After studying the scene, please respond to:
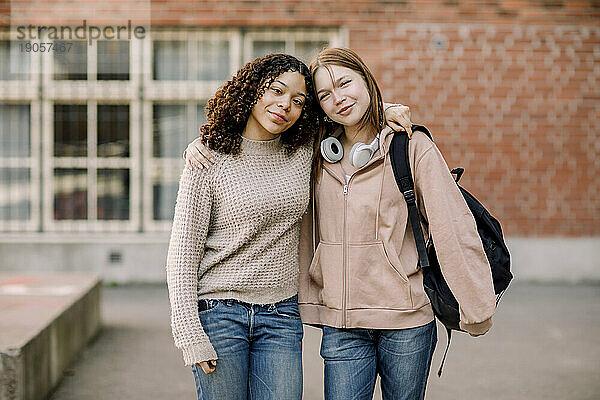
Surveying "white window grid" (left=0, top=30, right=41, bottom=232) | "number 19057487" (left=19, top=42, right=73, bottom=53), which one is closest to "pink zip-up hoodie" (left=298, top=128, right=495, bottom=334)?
"number 19057487" (left=19, top=42, right=73, bottom=53)

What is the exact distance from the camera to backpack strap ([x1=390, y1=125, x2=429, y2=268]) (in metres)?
2.78

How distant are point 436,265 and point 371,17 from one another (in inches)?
268

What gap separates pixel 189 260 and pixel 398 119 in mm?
965

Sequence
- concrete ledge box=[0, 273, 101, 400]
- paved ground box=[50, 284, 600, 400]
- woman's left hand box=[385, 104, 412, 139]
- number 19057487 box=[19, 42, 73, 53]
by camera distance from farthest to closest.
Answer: number 19057487 box=[19, 42, 73, 53]
paved ground box=[50, 284, 600, 400]
concrete ledge box=[0, 273, 101, 400]
woman's left hand box=[385, 104, 412, 139]

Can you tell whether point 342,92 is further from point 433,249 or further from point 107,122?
point 107,122

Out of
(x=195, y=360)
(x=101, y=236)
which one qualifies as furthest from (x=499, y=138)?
(x=195, y=360)

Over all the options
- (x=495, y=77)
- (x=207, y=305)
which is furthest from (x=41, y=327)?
(x=495, y=77)

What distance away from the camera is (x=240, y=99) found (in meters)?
2.79

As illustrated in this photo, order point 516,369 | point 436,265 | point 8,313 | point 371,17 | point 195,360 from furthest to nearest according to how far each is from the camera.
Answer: point 371,17, point 516,369, point 8,313, point 436,265, point 195,360

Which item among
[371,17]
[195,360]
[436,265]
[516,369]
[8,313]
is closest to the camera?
[195,360]

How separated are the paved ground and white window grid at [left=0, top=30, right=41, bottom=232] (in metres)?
2.27

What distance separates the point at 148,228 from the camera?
9.59 meters

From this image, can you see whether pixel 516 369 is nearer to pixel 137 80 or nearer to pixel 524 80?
pixel 524 80

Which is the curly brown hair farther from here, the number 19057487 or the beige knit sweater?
the number 19057487
